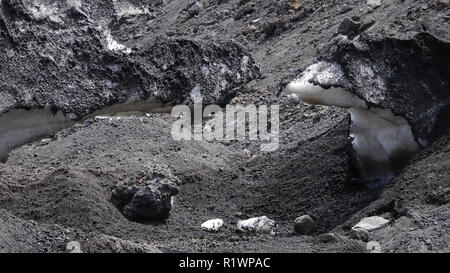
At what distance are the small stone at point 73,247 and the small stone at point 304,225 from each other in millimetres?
2323

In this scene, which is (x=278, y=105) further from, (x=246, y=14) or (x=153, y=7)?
(x=153, y=7)

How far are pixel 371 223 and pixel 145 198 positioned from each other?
7.24 ft

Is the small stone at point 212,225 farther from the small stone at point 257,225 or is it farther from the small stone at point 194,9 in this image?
the small stone at point 194,9

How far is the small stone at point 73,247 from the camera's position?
19.1 feet

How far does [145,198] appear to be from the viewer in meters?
8.12

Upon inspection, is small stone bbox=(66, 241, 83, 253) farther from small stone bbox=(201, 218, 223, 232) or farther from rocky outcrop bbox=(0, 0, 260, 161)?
small stone bbox=(201, 218, 223, 232)

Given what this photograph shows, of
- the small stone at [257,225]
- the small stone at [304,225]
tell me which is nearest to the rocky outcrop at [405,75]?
the small stone at [304,225]

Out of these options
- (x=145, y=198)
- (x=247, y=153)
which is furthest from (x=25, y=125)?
(x=247, y=153)

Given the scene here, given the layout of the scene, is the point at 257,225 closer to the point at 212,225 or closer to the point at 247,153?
the point at 212,225

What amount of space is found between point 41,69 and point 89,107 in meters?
0.47

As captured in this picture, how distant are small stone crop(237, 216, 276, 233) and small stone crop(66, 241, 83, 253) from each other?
2.19 meters

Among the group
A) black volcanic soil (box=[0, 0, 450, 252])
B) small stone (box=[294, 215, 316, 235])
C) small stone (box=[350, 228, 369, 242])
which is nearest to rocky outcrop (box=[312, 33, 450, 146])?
black volcanic soil (box=[0, 0, 450, 252])

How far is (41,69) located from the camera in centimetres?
668

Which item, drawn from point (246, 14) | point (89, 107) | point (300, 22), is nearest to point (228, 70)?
point (89, 107)
